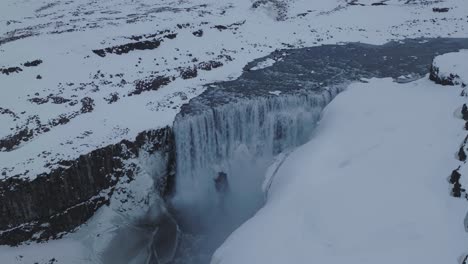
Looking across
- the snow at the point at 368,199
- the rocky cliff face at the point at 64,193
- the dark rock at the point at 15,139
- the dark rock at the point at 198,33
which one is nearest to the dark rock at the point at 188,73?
the dark rock at the point at 198,33

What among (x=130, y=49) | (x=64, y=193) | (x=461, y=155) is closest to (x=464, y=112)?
(x=461, y=155)

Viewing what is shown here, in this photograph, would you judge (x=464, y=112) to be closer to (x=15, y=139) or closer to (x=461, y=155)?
(x=461, y=155)

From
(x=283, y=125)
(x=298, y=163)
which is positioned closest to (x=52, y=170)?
(x=298, y=163)

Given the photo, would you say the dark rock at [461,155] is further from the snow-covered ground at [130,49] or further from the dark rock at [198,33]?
the dark rock at [198,33]

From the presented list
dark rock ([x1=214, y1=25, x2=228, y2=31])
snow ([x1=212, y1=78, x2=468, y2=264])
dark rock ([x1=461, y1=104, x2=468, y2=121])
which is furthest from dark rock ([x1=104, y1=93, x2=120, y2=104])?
dark rock ([x1=461, y1=104, x2=468, y2=121])

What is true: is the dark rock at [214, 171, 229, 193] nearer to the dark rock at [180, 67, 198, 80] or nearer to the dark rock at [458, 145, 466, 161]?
the dark rock at [180, 67, 198, 80]

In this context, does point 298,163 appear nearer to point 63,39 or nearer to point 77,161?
point 77,161
